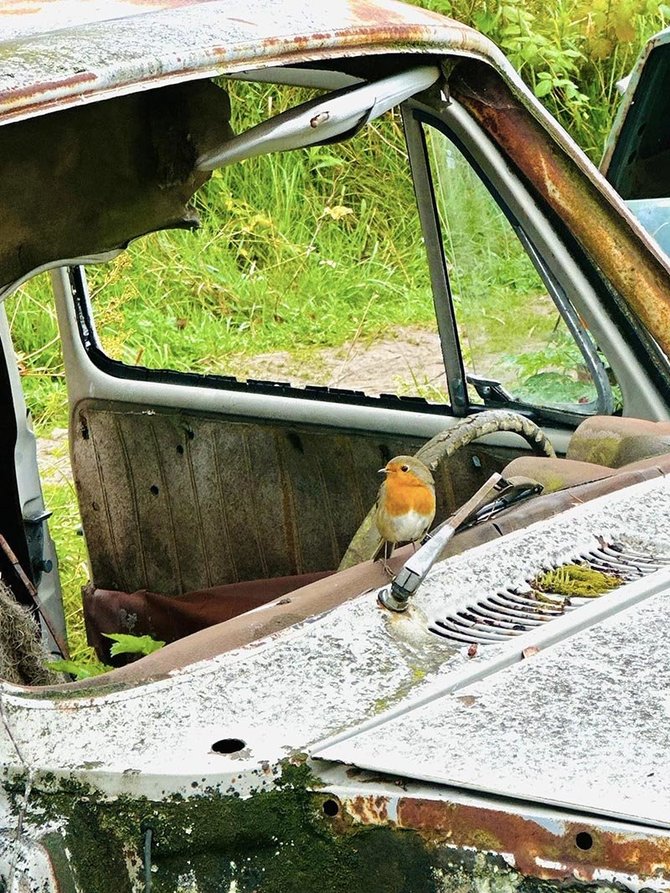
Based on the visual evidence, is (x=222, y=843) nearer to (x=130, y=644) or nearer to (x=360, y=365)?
(x=130, y=644)

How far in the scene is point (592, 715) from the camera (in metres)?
1.35

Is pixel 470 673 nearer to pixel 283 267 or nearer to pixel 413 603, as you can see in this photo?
pixel 413 603

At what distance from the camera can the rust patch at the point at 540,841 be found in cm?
116

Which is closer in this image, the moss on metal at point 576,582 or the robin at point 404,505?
the moss on metal at point 576,582

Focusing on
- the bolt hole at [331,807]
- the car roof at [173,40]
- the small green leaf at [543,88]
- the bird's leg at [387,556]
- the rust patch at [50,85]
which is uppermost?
the small green leaf at [543,88]

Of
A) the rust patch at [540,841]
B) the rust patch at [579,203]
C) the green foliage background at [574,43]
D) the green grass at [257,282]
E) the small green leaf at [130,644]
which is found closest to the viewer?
the rust patch at [540,841]

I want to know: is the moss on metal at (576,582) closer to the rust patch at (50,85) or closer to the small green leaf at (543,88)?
the rust patch at (50,85)

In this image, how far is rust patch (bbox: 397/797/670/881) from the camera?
1155 millimetres

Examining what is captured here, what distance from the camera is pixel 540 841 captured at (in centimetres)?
119

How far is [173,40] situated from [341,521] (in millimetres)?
1535

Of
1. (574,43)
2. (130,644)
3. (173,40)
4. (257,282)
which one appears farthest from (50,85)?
(574,43)

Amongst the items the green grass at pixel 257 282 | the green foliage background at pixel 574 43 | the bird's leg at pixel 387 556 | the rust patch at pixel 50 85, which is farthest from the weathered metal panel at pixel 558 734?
the green foliage background at pixel 574 43

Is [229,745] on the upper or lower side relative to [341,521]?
upper

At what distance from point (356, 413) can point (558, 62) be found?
19.8ft
